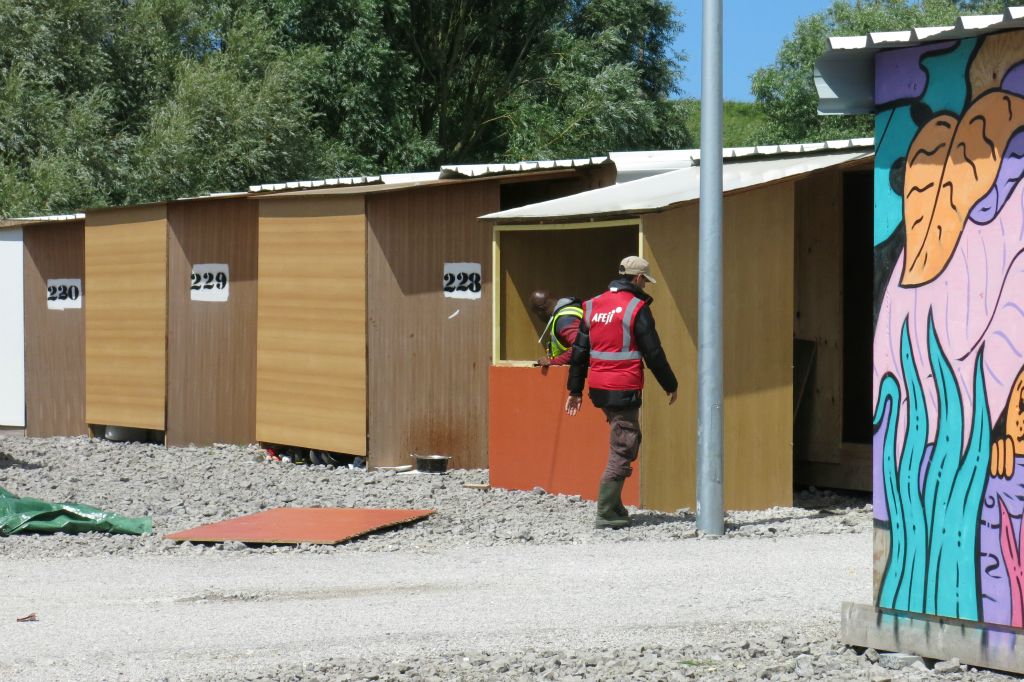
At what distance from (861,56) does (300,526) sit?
577 centimetres

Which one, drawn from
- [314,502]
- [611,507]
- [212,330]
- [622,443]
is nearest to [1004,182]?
[622,443]

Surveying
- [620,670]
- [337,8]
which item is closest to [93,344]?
[620,670]

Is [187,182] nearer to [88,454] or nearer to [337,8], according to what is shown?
[337,8]

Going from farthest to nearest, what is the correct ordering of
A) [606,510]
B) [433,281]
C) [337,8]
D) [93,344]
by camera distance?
[337,8]
[93,344]
[433,281]
[606,510]

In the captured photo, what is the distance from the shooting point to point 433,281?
14.4 meters

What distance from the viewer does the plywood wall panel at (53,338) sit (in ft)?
63.1

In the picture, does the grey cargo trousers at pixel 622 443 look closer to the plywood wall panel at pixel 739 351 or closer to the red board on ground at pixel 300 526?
the plywood wall panel at pixel 739 351

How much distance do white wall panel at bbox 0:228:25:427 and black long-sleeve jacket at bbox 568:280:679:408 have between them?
39.1 ft

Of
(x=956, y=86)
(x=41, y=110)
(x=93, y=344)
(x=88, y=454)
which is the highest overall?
(x=41, y=110)

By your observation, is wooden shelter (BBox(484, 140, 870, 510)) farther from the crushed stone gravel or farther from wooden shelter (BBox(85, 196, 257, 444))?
wooden shelter (BBox(85, 196, 257, 444))

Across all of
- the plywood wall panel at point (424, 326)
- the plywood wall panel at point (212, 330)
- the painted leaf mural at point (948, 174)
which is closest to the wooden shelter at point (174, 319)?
the plywood wall panel at point (212, 330)

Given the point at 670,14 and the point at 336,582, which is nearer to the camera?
the point at 336,582

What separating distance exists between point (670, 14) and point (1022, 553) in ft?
106

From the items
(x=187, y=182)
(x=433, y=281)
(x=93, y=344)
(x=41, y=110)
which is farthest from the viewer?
(x=187, y=182)
